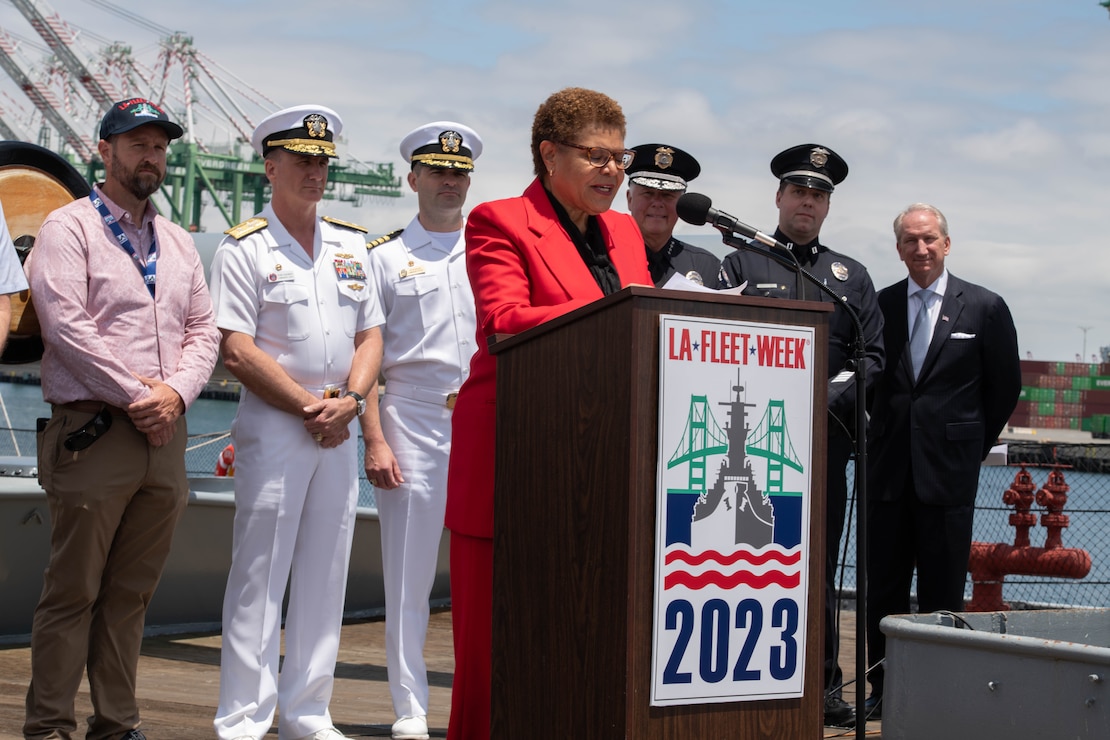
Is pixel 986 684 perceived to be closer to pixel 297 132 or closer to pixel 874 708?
pixel 874 708

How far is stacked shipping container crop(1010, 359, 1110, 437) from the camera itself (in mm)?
89812

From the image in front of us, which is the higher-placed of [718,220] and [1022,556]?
[718,220]

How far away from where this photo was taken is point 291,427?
4.03m

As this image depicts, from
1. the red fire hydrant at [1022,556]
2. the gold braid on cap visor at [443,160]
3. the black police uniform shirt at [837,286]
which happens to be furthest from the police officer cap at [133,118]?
the red fire hydrant at [1022,556]

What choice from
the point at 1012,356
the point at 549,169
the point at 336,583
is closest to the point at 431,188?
the point at 336,583

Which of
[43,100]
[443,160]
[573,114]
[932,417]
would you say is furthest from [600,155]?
[43,100]

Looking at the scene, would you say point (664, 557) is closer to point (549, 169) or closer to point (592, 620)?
point (592, 620)

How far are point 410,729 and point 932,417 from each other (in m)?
2.10

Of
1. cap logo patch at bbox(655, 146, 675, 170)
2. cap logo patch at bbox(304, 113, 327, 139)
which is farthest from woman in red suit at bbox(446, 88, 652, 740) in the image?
cap logo patch at bbox(655, 146, 675, 170)

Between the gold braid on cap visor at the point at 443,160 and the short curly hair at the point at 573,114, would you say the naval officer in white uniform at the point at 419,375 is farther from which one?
the short curly hair at the point at 573,114

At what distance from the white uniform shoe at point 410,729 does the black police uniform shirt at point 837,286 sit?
164 centimetres

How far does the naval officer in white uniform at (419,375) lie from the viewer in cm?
446

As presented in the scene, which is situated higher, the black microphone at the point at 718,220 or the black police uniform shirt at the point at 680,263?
the black police uniform shirt at the point at 680,263

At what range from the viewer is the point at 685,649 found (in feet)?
8.20
